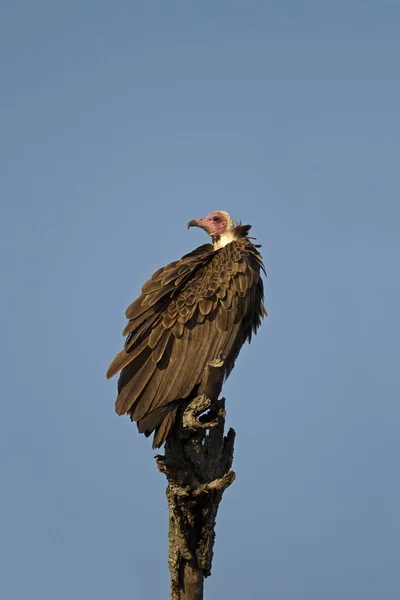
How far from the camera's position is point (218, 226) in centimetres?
1234

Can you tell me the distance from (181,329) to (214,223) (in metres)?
1.93

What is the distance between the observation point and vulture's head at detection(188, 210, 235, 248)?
12281 mm

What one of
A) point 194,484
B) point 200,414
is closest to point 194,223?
point 200,414

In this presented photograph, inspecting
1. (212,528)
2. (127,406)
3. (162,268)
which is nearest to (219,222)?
(162,268)

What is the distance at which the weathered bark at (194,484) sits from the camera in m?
10.5

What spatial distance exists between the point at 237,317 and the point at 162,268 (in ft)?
3.27

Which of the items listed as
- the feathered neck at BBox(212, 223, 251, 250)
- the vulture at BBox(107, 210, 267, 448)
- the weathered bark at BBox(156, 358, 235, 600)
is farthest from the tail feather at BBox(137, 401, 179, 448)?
the feathered neck at BBox(212, 223, 251, 250)

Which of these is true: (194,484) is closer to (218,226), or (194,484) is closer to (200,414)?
(200,414)

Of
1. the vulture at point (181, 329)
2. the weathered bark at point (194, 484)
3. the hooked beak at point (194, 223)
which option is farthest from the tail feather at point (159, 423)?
the hooked beak at point (194, 223)

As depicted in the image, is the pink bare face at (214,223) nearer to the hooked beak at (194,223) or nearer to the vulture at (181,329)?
the hooked beak at (194,223)

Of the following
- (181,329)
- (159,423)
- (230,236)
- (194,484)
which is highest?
(230,236)

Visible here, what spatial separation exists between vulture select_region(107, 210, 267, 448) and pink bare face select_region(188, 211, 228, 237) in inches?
27.7

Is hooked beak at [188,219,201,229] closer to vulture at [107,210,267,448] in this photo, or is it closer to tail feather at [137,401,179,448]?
vulture at [107,210,267,448]

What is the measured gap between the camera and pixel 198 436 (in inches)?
417
